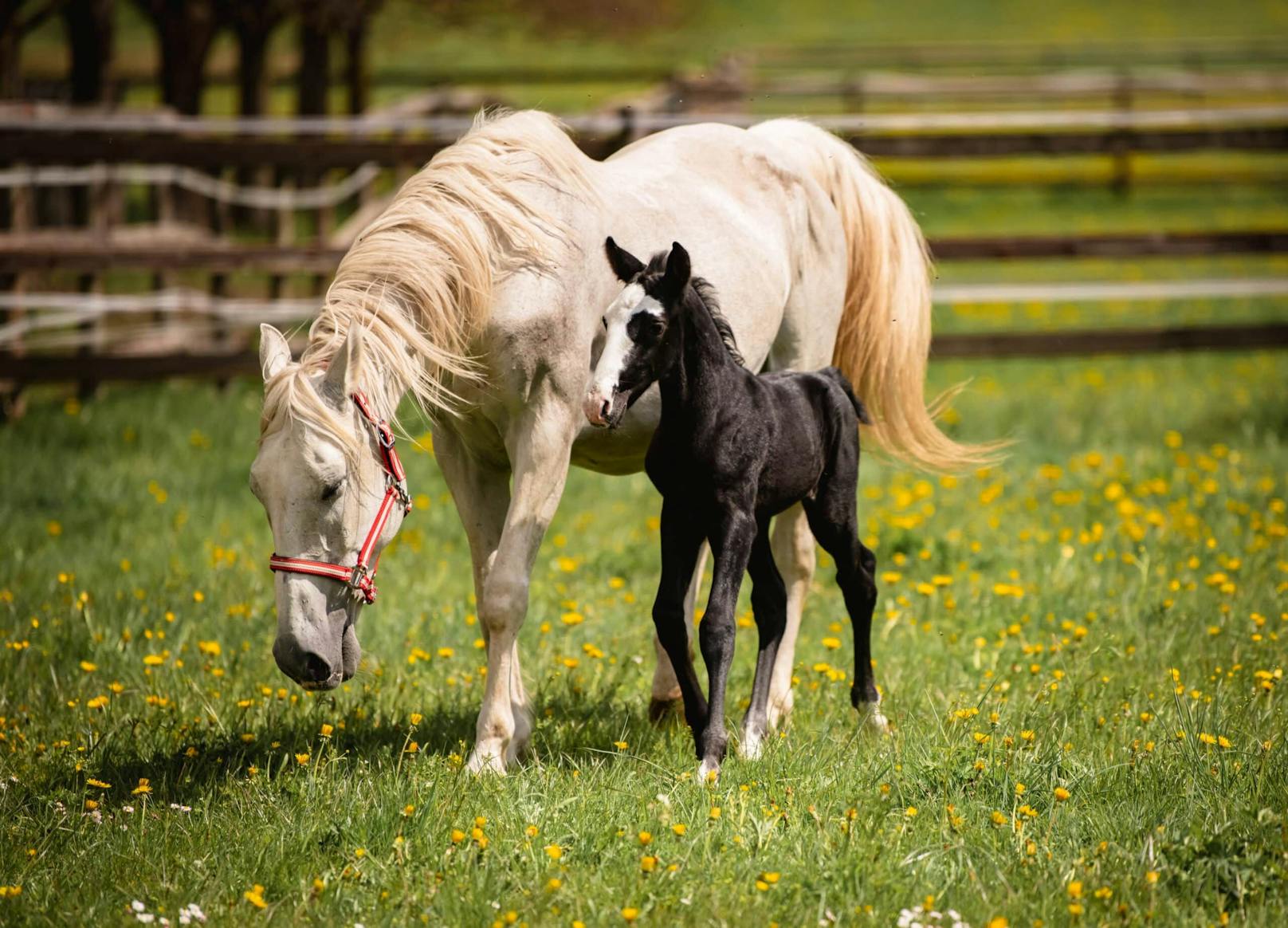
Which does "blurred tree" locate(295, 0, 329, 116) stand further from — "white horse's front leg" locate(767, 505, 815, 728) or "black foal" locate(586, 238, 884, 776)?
"black foal" locate(586, 238, 884, 776)

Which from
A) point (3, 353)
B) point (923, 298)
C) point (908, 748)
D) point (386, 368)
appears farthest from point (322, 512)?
point (3, 353)

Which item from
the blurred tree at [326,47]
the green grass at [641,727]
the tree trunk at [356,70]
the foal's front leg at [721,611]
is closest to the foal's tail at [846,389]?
the foal's front leg at [721,611]

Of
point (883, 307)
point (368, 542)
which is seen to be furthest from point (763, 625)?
point (883, 307)

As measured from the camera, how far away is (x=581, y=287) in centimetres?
419

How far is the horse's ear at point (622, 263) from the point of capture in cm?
371

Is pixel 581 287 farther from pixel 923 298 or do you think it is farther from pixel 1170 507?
pixel 1170 507

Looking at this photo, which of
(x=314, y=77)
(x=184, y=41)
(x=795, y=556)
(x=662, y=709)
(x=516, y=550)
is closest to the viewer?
(x=516, y=550)

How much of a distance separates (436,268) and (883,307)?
2.28 metres

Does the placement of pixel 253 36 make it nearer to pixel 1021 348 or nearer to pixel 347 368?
pixel 1021 348

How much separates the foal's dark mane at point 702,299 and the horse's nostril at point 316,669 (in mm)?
1304

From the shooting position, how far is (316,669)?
3555 mm

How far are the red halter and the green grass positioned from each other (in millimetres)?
539

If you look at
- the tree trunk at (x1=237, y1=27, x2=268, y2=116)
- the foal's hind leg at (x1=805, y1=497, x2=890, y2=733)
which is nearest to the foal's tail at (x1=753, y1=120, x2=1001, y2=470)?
the foal's hind leg at (x1=805, y1=497, x2=890, y2=733)

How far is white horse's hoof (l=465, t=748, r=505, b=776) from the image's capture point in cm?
386
